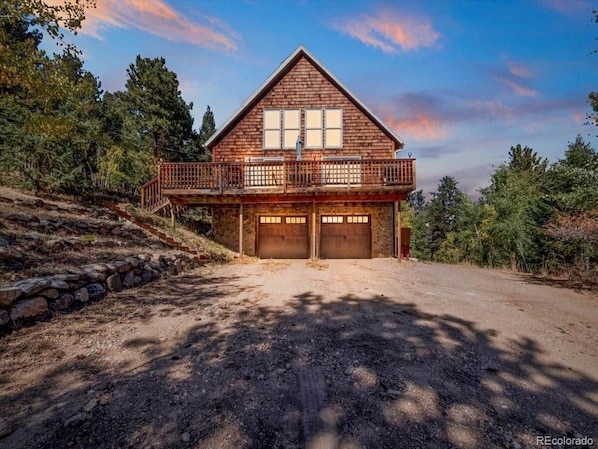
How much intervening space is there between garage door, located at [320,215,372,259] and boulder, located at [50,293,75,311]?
1128cm

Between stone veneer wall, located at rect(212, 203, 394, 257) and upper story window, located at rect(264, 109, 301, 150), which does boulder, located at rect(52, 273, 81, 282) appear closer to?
stone veneer wall, located at rect(212, 203, 394, 257)

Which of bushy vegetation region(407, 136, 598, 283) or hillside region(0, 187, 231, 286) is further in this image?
bushy vegetation region(407, 136, 598, 283)

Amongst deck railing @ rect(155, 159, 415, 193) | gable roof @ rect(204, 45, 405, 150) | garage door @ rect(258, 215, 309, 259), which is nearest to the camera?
deck railing @ rect(155, 159, 415, 193)

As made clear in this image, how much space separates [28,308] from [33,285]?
0.34 meters

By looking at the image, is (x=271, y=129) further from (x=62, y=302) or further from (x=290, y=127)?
(x=62, y=302)

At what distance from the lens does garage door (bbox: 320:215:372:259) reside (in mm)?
14820

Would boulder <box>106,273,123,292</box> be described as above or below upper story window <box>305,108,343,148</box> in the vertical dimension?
below

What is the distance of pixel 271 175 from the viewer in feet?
43.7

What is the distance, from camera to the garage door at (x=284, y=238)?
15.0m

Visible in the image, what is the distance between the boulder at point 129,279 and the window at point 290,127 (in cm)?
1015

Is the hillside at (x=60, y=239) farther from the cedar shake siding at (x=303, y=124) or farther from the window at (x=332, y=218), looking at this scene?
the cedar shake siding at (x=303, y=124)

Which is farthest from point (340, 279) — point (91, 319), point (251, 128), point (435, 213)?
point (435, 213)

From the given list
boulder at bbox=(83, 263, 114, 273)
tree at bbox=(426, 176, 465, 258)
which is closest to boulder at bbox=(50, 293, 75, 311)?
boulder at bbox=(83, 263, 114, 273)

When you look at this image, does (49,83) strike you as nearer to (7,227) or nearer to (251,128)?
(7,227)
